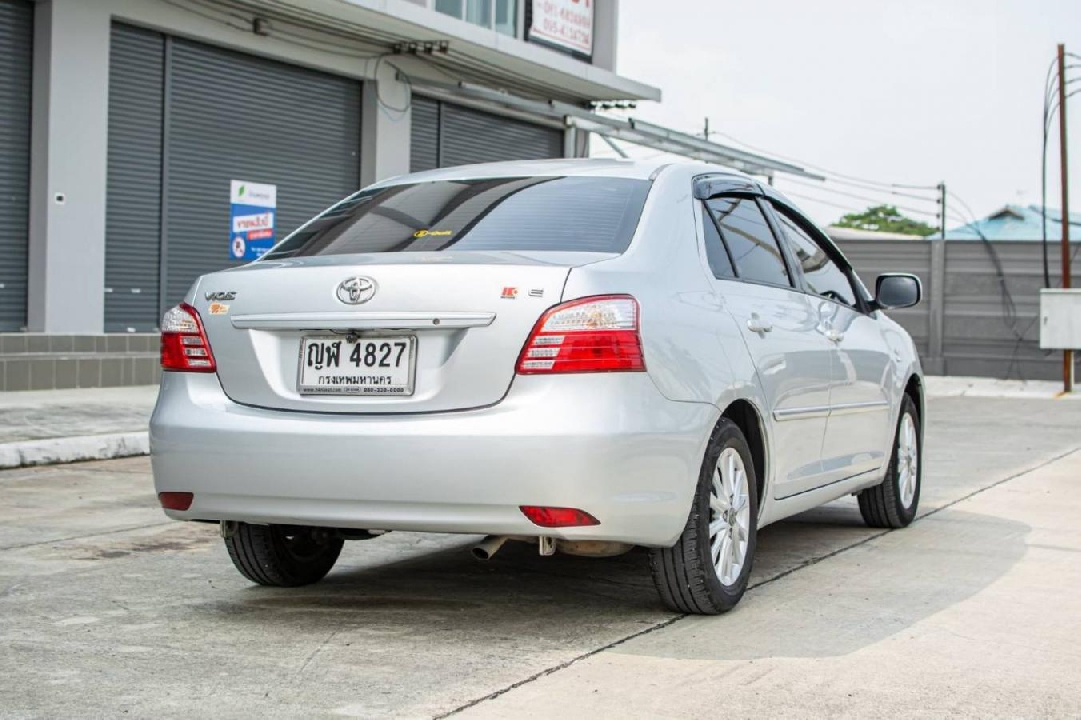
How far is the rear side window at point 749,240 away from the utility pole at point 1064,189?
19094 mm

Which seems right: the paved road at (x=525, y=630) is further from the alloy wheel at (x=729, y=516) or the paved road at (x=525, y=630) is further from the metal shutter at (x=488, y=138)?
the metal shutter at (x=488, y=138)

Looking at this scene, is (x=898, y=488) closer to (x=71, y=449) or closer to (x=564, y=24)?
(x=71, y=449)

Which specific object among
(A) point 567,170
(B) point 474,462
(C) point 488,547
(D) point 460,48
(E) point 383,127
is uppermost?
(D) point 460,48

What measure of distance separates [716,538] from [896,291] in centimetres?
252

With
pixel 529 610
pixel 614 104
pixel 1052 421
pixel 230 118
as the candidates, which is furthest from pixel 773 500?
pixel 614 104

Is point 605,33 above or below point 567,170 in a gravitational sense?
above

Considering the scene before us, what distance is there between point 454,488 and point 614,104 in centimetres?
2185

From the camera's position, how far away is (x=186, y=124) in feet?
58.1

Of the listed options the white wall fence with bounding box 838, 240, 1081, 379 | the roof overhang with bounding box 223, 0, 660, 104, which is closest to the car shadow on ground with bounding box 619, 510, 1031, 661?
the roof overhang with bounding box 223, 0, 660, 104

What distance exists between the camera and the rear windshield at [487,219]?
5066mm

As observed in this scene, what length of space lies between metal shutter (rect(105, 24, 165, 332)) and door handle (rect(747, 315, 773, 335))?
12.5m

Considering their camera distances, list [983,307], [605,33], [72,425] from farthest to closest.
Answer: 1. [983,307]
2. [605,33]
3. [72,425]

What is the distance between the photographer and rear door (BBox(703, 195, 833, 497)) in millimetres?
5508

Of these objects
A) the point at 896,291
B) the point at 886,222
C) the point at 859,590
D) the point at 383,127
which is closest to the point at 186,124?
the point at 383,127
